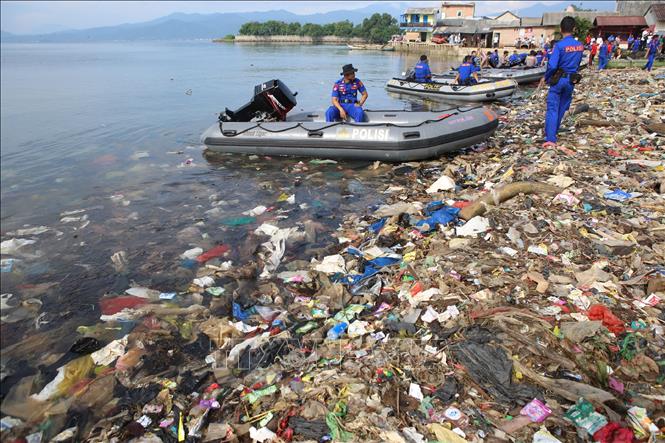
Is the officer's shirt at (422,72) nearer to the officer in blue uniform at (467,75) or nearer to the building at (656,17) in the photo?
the officer in blue uniform at (467,75)

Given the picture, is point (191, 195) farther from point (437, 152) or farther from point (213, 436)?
point (213, 436)

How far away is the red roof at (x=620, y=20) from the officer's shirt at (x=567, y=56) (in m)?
36.9

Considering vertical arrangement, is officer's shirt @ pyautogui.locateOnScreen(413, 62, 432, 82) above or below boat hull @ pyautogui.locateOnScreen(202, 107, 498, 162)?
above

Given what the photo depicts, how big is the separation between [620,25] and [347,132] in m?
38.9

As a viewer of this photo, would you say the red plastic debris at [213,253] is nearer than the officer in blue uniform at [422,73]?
Yes

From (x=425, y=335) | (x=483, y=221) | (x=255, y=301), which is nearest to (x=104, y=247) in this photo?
(x=255, y=301)

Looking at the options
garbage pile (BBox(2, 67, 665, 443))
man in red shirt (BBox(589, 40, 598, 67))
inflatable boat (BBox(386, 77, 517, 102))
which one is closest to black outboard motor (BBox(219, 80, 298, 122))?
garbage pile (BBox(2, 67, 665, 443))

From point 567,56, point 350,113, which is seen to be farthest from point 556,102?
point 350,113

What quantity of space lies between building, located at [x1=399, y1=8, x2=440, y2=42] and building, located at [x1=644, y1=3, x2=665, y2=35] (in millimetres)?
33249

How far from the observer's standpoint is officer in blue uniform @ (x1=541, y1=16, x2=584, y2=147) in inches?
258

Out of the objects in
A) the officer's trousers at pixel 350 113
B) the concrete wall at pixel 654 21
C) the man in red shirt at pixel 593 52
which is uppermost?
the concrete wall at pixel 654 21

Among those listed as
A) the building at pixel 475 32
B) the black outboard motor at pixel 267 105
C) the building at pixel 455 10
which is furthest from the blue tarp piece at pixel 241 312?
the building at pixel 455 10

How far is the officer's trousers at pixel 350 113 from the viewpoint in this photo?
28.4 feet

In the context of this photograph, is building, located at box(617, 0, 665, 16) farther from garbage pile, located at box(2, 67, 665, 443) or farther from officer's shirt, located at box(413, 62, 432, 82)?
garbage pile, located at box(2, 67, 665, 443)
